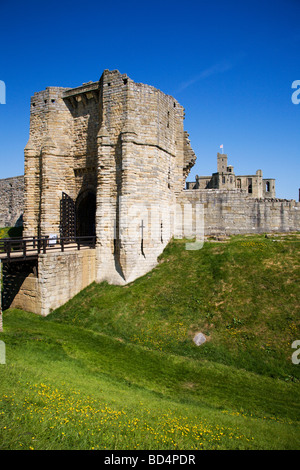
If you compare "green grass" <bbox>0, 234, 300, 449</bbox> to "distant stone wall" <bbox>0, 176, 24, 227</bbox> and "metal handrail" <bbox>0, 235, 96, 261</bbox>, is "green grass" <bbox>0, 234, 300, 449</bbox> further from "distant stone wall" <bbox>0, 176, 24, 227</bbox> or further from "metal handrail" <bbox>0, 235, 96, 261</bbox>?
"distant stone wall" <bbox>0, 176, 24, 227</bbox>

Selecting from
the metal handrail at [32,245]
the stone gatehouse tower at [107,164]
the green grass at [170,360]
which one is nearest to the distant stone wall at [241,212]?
the green grass at [170,360]

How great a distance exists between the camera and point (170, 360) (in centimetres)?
1072

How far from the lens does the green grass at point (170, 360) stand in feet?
19.8

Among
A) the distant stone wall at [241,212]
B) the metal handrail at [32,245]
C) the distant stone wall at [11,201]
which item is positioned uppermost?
the distant stone wall at [11,201]

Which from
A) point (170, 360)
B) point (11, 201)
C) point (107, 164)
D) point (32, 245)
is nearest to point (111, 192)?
point (107, 164)

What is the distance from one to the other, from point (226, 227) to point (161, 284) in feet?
21.9

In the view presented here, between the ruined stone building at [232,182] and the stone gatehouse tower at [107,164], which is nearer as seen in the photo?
the stone gatehouse tower at [107,164]

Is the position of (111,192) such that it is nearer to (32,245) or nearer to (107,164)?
(107,164)

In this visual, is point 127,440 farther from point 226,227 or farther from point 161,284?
point 226,227

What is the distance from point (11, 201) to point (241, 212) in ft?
79.8

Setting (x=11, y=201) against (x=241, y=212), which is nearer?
(x=241, y=212)

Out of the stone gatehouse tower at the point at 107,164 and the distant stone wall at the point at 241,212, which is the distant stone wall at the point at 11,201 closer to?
the stone gatehouse tower at the point at 107,164

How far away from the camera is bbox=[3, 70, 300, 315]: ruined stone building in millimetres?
16125

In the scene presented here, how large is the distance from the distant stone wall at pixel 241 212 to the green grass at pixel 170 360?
1.73m
